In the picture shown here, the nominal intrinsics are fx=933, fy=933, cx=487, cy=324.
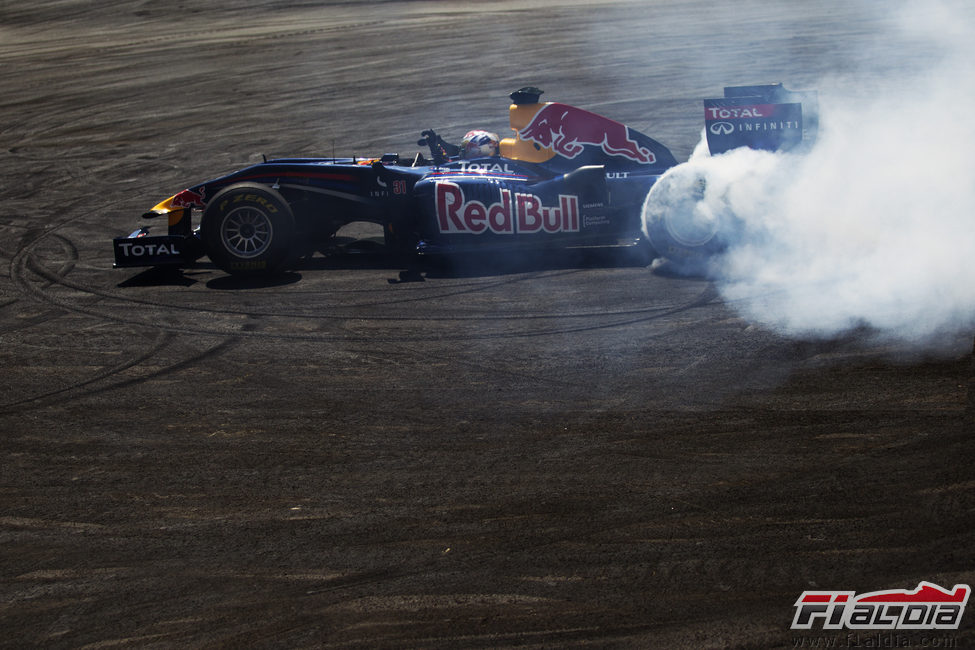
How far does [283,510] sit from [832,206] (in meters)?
6.35

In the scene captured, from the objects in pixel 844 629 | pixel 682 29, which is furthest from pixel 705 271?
pixel 682 29

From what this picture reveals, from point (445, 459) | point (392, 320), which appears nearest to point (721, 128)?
point (392, 320)

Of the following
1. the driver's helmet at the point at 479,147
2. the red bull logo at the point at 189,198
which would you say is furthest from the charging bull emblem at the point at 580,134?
the red bull logo at the point at 189,198

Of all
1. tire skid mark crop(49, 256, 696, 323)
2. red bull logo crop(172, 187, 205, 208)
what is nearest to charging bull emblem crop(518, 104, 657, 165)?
tire skid mark crop(49, 256, 696, 323)

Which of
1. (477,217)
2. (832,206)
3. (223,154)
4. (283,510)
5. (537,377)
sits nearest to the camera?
(283,510)

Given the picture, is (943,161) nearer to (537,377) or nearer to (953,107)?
(953,107)

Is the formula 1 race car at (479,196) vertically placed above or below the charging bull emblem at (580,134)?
below

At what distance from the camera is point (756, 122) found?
31.7 ft

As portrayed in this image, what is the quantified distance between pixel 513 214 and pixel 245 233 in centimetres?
301

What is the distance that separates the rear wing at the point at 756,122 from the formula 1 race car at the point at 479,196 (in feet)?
0.03

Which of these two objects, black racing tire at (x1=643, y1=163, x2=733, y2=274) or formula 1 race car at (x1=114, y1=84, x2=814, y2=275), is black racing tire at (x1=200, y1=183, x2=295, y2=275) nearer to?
formula 1 race car at (x1=114, y1=84, x2=814, y2=275)

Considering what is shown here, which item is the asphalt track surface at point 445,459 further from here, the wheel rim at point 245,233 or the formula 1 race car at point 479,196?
the wheel rim at point 245,233

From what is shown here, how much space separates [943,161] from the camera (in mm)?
9250

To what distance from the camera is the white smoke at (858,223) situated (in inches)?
314
